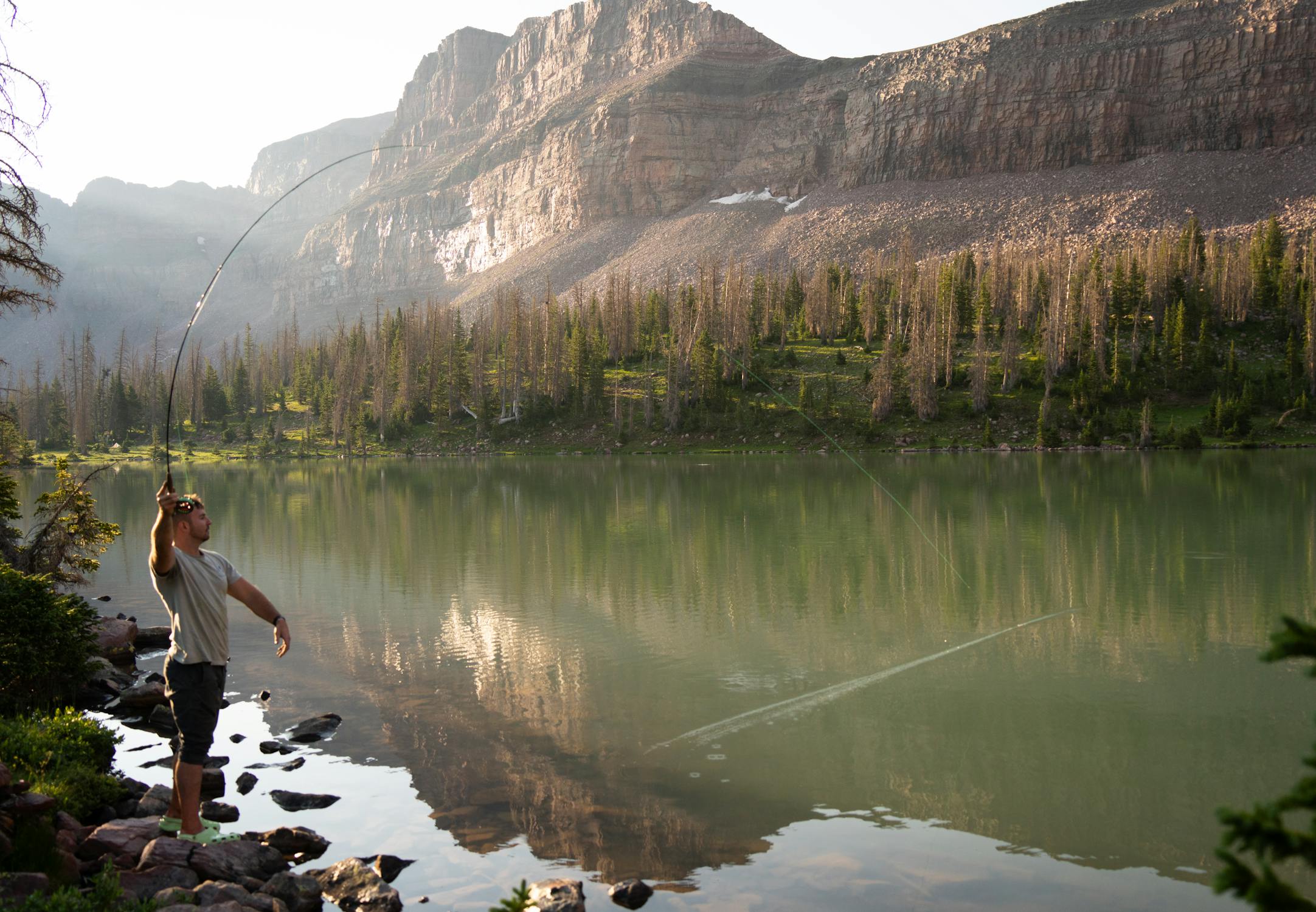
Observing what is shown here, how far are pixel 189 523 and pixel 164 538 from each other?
1.09ft

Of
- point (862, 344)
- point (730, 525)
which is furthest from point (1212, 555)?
point (862, 344)

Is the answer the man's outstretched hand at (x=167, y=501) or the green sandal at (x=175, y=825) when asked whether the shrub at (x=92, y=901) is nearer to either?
the green sandal at (x=175, y=825)

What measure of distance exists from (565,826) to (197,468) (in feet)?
270

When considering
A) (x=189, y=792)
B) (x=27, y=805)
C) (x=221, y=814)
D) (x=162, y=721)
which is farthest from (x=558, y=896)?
(x=162, y=721)

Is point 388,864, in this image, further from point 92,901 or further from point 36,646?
point 36,646

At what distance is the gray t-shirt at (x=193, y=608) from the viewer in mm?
7043

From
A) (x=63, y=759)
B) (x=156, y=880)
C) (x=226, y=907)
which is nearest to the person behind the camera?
(x=226, y=907)

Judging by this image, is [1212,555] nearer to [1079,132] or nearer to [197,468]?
[197,468]

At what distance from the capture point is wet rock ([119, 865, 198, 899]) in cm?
617

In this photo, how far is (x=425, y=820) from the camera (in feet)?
26.7

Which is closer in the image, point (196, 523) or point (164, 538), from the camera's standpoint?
point (164, 538)

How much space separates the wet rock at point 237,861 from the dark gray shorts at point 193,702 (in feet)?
2.18

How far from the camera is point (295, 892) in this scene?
21.7 ft

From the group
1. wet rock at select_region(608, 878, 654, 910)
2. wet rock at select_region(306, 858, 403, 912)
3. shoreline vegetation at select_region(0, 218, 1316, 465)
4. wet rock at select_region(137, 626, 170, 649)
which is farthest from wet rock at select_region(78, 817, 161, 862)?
shoreline vegetation at select_region(0, 218, 1316, 465)
